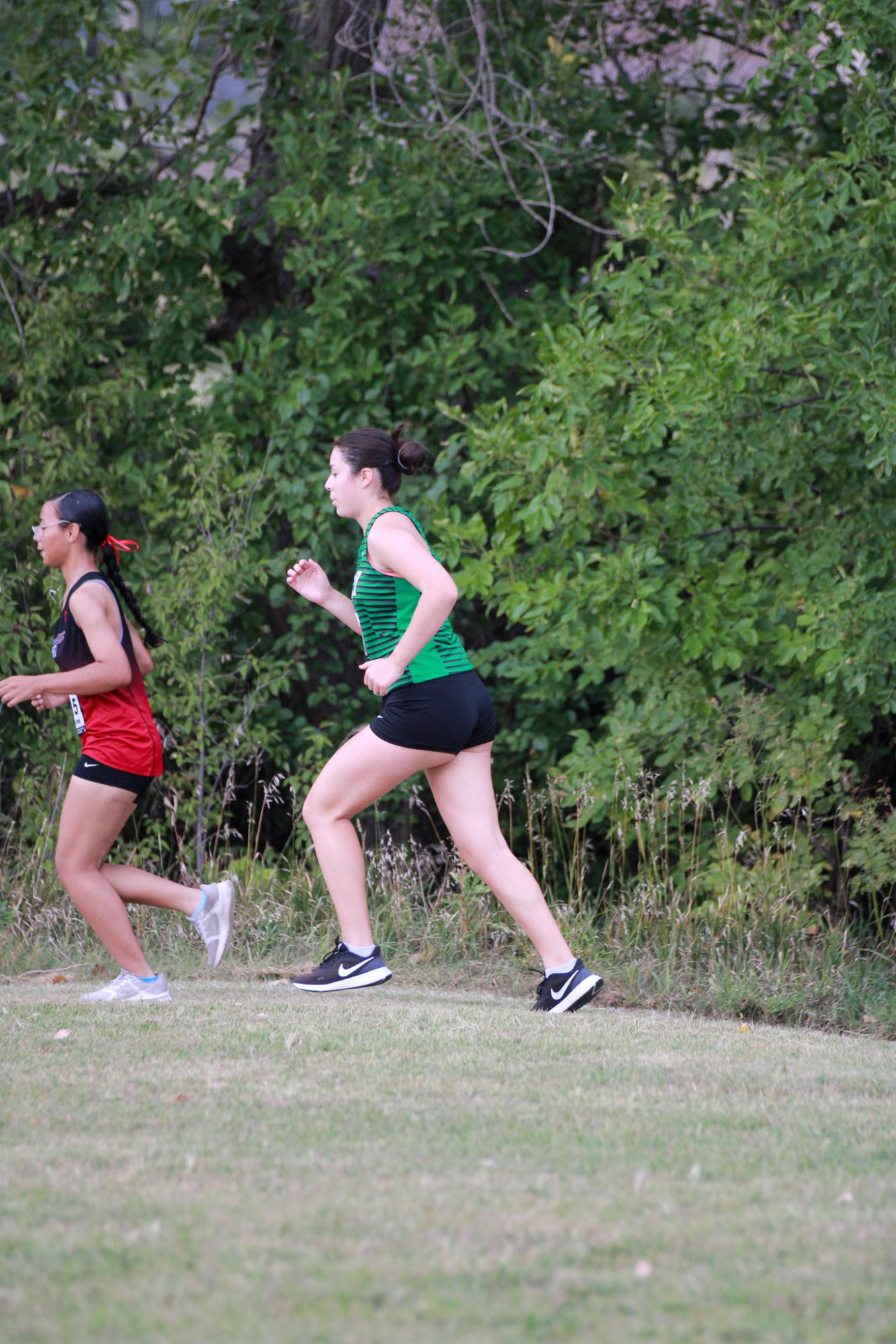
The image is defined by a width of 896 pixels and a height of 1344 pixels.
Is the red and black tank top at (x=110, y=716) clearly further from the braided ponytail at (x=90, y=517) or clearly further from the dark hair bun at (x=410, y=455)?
the dark hair bun at (x=410, y=455)

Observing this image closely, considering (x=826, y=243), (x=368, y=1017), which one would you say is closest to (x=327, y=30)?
(x=826, y=243)

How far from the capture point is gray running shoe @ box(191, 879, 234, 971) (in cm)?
555

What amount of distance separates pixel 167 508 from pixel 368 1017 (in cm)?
465

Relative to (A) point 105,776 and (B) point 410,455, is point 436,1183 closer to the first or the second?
(A) point 105,776

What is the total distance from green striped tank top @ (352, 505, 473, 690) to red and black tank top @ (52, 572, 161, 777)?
35.8 inches

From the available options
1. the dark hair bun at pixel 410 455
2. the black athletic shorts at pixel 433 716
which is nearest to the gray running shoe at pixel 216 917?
the black athletic shorts at pixel 433 716

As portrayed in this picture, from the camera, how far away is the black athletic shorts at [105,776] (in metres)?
5.13

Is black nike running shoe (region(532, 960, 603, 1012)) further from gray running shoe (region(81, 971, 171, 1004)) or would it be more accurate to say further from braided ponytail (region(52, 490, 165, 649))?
braided ponytail (region(52, 490, 165, 649))

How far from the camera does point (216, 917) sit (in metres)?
5.58

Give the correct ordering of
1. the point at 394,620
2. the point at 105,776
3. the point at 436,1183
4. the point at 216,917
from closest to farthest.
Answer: the point at 436,1183, the point at 394,620, the point at 105,776, the point at 216,917

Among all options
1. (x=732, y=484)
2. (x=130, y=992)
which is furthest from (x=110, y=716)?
(x=732, y=484)

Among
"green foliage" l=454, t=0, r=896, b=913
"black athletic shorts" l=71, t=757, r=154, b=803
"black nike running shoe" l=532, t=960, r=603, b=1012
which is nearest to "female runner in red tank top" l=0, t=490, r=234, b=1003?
"black athletic shorts" l=71, t=757, r=154, b=803

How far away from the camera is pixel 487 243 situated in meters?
9.31

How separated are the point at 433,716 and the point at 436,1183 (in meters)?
2.04
